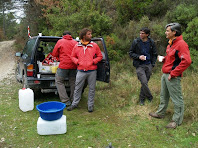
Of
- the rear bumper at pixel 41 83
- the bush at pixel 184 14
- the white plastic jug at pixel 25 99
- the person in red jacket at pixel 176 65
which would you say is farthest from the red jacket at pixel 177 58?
the bush at pixel 184 14

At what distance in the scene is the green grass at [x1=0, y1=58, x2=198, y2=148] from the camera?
3389 mm

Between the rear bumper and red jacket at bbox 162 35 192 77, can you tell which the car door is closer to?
the rear bumper

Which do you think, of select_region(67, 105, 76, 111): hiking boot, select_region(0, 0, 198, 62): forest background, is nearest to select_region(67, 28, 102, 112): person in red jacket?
select_region(67, 105, 76, 111): hiking boot

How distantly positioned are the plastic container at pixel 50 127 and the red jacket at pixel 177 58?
7.48 ft

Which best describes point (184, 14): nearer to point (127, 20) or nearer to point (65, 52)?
point (127, 20)

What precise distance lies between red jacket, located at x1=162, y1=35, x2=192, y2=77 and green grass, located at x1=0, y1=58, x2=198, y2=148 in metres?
1.13

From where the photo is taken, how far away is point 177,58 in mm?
3662

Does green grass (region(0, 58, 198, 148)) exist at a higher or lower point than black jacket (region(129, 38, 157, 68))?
lower

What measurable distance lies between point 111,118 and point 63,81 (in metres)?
1.62

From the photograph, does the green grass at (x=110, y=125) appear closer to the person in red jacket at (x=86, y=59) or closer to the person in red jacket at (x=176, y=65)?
the person in red jacket at (x=176, y=65)

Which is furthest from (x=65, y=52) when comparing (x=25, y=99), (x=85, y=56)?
(x=25, y=99)

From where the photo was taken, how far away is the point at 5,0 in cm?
2083

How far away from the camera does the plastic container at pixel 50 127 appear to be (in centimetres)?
358

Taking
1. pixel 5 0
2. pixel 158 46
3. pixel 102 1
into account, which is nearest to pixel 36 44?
pixel 158 46
